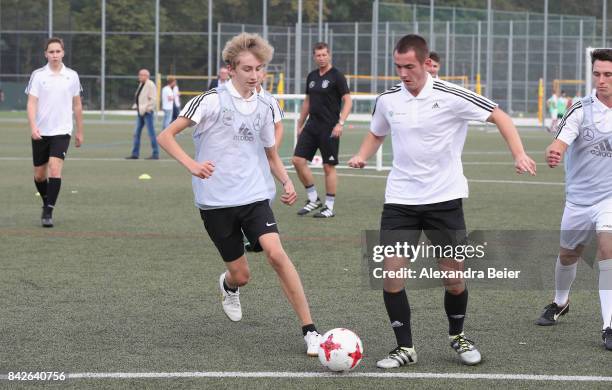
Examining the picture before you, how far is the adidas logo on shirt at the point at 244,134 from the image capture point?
23.1ft

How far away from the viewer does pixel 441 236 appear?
255 inches

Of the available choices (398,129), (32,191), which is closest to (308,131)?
(32,191)

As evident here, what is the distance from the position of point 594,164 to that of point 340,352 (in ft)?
6.99

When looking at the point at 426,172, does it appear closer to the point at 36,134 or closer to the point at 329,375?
the point at 329,375

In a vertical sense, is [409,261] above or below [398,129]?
below

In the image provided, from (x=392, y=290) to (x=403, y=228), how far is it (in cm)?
36

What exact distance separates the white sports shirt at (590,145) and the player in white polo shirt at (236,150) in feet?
5.91

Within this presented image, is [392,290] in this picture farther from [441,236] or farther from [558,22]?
[558,22]

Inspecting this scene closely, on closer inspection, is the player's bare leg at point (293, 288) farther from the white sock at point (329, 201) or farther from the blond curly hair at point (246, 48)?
the white sock at point (329, 201)

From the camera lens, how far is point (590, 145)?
702 centimetres

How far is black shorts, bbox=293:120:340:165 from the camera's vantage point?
14.4m

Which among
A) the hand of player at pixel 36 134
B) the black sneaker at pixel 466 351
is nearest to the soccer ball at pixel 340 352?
the black sneaker at pixel 466 351

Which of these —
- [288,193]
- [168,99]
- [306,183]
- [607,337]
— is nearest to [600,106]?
[607,337]

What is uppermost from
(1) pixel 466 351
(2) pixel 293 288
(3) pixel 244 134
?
(3) pixel 244 134
